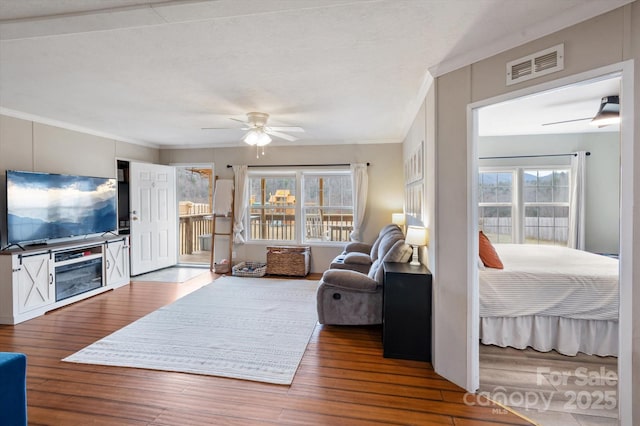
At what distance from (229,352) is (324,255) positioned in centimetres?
328

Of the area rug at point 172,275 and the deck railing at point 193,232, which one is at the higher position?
the deck railing at point 193,232

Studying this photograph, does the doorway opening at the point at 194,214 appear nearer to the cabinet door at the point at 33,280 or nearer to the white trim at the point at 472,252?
the cabinet door at the point at 33,280

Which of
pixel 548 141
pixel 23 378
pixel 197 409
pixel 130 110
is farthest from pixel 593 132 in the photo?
pixel 23 378

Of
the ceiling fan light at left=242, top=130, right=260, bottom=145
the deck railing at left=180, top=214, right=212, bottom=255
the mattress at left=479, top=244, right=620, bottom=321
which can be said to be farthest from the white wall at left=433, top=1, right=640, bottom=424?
the deck railing at left=180, top=214, right=212, bottom=255

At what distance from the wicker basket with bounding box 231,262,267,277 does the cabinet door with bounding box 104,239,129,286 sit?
175 centimetres

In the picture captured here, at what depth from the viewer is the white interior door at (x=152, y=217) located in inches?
219

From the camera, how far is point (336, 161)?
5824 millimetres

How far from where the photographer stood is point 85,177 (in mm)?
4477

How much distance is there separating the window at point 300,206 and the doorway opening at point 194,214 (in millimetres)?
2324

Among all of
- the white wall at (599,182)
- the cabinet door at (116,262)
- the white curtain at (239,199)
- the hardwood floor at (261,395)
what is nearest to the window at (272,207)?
the white curtain at (239,199)

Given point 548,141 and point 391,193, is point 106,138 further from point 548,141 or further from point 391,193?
point 548,141

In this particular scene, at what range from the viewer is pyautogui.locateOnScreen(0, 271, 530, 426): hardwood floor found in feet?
6.54

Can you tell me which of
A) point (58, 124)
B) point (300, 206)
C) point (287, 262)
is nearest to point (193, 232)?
point (300, 206)

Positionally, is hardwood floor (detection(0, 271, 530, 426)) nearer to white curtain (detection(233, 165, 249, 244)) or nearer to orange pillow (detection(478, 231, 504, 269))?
orange pillow (detection(478, 231, 504, 269))
